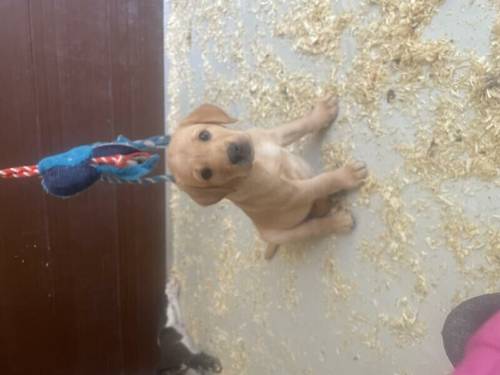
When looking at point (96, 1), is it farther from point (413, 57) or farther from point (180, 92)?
point (413, 57)

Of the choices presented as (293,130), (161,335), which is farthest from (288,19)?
(161,335)

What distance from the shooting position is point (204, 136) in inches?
63.7

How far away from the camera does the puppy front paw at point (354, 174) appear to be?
1.81m

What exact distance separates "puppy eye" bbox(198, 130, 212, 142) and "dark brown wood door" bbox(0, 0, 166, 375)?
1.18m

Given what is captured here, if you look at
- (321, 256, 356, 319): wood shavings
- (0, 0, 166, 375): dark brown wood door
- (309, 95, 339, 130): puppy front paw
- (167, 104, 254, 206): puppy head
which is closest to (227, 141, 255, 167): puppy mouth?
(167, 104, 254, 206): puppy head

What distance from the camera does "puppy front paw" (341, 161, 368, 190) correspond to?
1810 millimetres

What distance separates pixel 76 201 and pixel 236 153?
140 centimetres

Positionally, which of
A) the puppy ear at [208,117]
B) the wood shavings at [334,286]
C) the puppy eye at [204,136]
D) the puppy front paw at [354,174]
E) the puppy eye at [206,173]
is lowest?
the wood shavings at [334,286]

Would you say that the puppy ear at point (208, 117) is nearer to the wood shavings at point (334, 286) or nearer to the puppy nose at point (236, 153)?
the puppy nose at point (236, 153)

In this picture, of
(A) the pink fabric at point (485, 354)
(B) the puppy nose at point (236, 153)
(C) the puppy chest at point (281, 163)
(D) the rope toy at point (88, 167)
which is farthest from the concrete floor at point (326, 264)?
(D) the rope toy at point (88, 167)

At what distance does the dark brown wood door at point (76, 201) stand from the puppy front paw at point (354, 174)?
4.44ft

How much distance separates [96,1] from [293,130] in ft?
4.19

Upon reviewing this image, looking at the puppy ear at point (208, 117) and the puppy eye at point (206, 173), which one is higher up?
the puppy ear at point (208, 117)

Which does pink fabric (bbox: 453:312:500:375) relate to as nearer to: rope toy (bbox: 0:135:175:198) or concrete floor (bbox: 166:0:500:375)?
concrete floor (bbox: 166:0:500:375)
